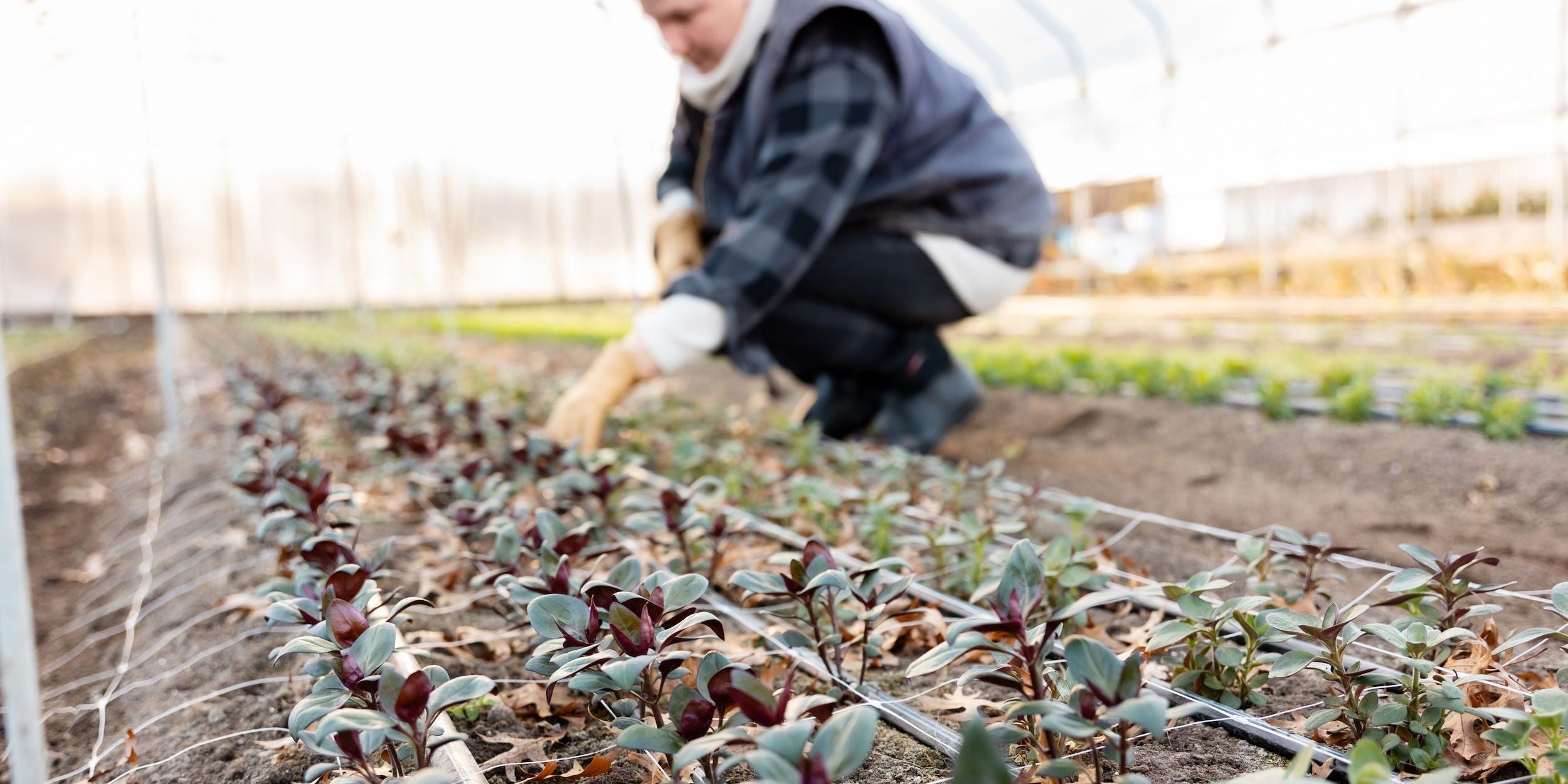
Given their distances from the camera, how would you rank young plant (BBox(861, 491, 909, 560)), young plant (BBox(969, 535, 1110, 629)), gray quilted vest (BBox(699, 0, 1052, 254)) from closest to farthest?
young plant (BBox(969, 535, 1110, 629))
young plant (BBox(861, 491, 909, 560))
gray quilted vest (BBox(699, 0, 1052, 254))

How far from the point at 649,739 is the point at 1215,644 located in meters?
0.64

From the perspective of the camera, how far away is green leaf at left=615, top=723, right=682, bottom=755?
2.78 feet

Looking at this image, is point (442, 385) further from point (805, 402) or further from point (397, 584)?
point (397, 584)

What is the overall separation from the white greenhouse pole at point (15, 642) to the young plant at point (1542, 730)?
118cm

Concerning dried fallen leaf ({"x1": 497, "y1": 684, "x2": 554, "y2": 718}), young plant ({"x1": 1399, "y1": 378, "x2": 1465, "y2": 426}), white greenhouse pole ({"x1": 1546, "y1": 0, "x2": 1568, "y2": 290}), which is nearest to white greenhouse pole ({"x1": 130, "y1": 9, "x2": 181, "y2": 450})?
dried fallen leaf ({"x1": 497, "y1": 684, "x2": 554, "y2": 718})

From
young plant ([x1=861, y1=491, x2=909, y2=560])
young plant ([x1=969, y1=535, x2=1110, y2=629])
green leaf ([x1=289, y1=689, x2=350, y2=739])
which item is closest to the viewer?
green leaf ([x1=289, y1=689, x2=350, y2=739])

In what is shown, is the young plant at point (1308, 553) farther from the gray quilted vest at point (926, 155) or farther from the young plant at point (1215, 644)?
the gray quilted vest at point (926, 155)

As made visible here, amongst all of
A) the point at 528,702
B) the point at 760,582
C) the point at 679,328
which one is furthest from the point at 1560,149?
the point at 528,702

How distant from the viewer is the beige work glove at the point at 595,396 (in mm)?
2506

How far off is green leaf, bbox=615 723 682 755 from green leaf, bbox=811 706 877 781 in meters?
0.18

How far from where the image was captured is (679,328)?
241 centimetres

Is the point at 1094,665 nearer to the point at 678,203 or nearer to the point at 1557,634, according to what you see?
the point at 1557,634

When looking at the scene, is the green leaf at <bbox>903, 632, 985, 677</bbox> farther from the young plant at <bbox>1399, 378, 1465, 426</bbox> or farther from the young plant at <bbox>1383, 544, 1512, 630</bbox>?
the young plant at <bbox>1399, 378, 1465, 426</bbox>

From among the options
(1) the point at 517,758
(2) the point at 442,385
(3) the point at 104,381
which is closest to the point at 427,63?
(3) the point at 104,381
